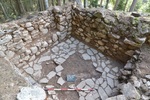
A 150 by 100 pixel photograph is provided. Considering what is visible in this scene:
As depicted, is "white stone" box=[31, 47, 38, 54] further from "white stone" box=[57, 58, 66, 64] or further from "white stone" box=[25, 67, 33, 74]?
"white stone" box=[57, 58, 66, 64]

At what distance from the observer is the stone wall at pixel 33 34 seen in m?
2.99

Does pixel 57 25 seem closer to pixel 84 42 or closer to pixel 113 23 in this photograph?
pixel 84 42

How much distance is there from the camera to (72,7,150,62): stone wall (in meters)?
3.09

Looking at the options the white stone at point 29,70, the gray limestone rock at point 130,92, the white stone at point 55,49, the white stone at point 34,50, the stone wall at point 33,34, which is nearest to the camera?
the gray limestone rock at point 130,92

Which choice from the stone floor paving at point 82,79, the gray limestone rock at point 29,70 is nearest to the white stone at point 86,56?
the stone floor paving at point 82,79

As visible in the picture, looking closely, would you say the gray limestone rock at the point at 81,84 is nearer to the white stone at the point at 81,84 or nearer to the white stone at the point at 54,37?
the white stone at the point at 81,84

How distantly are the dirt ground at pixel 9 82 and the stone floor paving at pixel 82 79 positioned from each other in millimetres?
727

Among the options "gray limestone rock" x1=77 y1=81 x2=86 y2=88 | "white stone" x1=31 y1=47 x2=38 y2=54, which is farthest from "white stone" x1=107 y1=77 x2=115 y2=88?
"white stone" x1=31 y1=47 x2=38 y2=54

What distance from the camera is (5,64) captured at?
2.60m

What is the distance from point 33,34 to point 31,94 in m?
1.79

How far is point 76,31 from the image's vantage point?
4.11 m

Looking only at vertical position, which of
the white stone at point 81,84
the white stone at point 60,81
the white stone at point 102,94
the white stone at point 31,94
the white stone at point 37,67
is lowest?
the white stone at point 102,94

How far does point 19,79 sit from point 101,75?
6.01ft

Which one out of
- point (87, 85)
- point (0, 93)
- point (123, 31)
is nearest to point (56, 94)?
point (87, 85)
